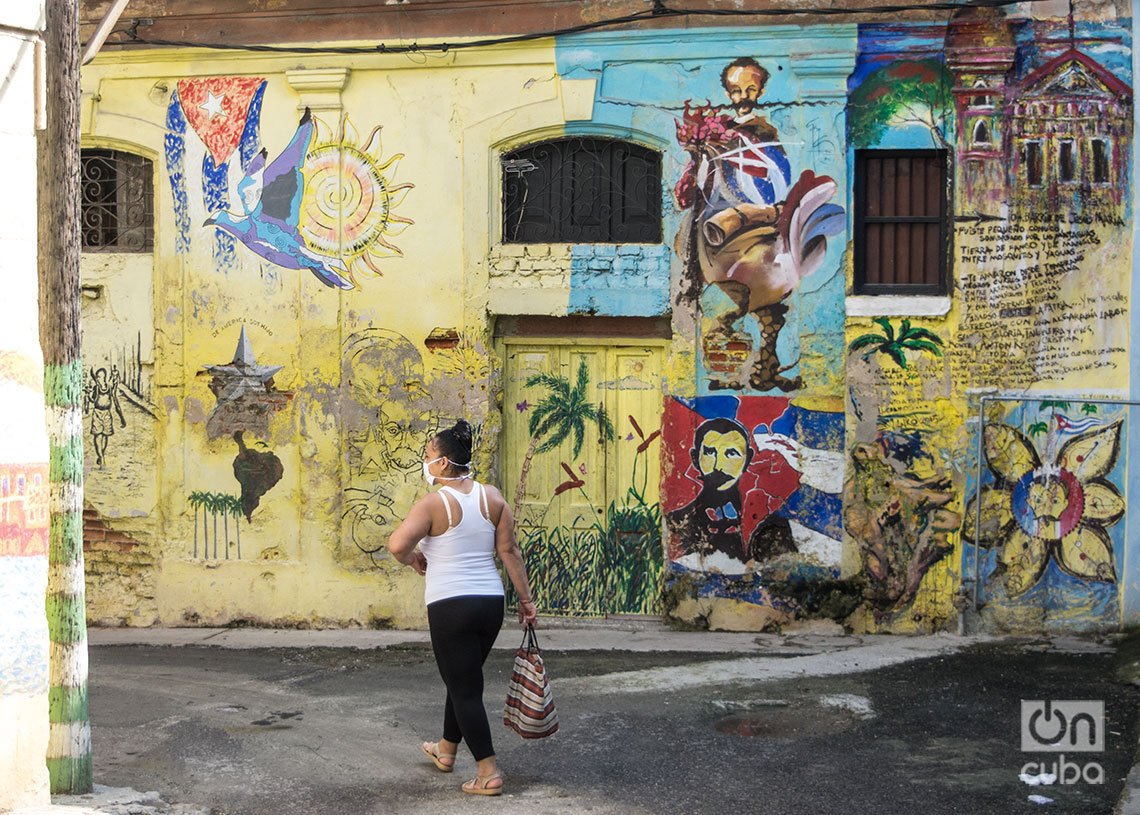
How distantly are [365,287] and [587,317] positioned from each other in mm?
1734

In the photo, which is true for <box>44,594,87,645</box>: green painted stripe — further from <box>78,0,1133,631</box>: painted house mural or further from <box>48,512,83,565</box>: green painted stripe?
<box>78,0,1133,631</box>: painted house mural

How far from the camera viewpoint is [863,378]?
32.7 feet

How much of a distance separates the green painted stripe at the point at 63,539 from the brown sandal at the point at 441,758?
1.96 m

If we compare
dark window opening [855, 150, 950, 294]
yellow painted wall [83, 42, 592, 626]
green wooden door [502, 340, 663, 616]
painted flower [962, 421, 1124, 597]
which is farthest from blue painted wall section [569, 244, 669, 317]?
painted flower [962, 421, 1124, 597]

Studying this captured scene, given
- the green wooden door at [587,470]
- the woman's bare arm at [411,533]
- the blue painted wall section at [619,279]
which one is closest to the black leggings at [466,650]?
the woman's bare arm at [411,533]

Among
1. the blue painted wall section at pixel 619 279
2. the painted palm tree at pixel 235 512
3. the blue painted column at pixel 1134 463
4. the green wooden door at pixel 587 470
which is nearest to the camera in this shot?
the blue painted column at pixel 1134 463

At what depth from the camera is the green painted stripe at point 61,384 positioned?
6.19 metres

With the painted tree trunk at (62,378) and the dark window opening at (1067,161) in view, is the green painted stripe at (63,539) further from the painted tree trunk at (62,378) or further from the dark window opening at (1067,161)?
the dark window opening at (1067,161)

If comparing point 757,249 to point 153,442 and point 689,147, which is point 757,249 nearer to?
point 689,147

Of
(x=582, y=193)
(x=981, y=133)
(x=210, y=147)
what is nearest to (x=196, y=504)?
(x=210, y=147)

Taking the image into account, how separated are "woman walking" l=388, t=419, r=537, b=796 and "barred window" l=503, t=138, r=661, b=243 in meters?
4.18

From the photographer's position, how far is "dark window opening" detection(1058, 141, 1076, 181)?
9.70m

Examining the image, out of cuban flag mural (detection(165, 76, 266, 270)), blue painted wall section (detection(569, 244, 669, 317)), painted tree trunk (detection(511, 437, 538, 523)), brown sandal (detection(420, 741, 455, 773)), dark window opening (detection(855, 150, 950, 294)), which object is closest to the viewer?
brown sandal (detection(420, 741, 455, 773))

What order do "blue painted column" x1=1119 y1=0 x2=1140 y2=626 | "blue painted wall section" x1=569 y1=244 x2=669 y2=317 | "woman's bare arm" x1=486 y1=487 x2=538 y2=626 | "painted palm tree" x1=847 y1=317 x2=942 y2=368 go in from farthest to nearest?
"blue painted wall section" x1=569 y1=244 x2=669 y2=317 → "painted palm tree" x1=847 y1=317 x2=942 y2=368 → "blue painted column" x1=1119 y1=0 x2=1140 y2=626 → "woman's bare arm" x1=486 y1=487 x2=538 y2=626
